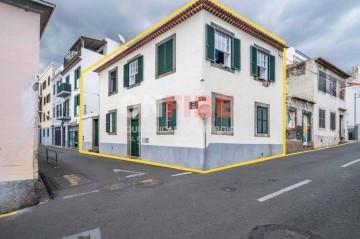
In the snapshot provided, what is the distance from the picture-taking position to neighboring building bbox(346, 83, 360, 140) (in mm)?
25922

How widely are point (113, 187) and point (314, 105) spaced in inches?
624

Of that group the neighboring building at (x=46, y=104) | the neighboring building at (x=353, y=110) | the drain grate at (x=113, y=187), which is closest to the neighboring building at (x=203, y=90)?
the drain grate at (x=113, y=187)

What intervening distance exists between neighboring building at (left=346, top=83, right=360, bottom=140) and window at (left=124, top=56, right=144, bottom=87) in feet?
78.8

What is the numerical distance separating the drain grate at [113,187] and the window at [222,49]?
6674 mm

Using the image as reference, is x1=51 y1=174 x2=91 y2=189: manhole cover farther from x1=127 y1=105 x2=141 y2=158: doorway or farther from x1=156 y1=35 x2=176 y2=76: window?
x1=156 y1=35 x2=176 y2=76: window

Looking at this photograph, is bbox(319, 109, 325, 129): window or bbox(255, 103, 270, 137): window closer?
bbox(255, 103, 270, 137): window

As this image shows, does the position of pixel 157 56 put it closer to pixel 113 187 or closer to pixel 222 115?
pixel 222 115

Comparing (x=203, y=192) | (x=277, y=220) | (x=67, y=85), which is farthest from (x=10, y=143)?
(x=67, y=85)

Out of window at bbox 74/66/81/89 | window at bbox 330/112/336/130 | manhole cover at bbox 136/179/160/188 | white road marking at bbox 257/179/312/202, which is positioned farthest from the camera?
window at bbox 74/66/81/89

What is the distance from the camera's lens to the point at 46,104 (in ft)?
117

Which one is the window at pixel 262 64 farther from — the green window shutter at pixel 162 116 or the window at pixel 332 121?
the window at pixel 332 121

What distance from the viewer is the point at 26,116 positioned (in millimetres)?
6324

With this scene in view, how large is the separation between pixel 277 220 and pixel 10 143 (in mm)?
6560

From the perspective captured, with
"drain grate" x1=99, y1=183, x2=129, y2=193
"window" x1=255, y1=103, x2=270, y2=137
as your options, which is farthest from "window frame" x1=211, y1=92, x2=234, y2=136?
"drain grate" x1=99, y1=183, x2=129, y2=193
